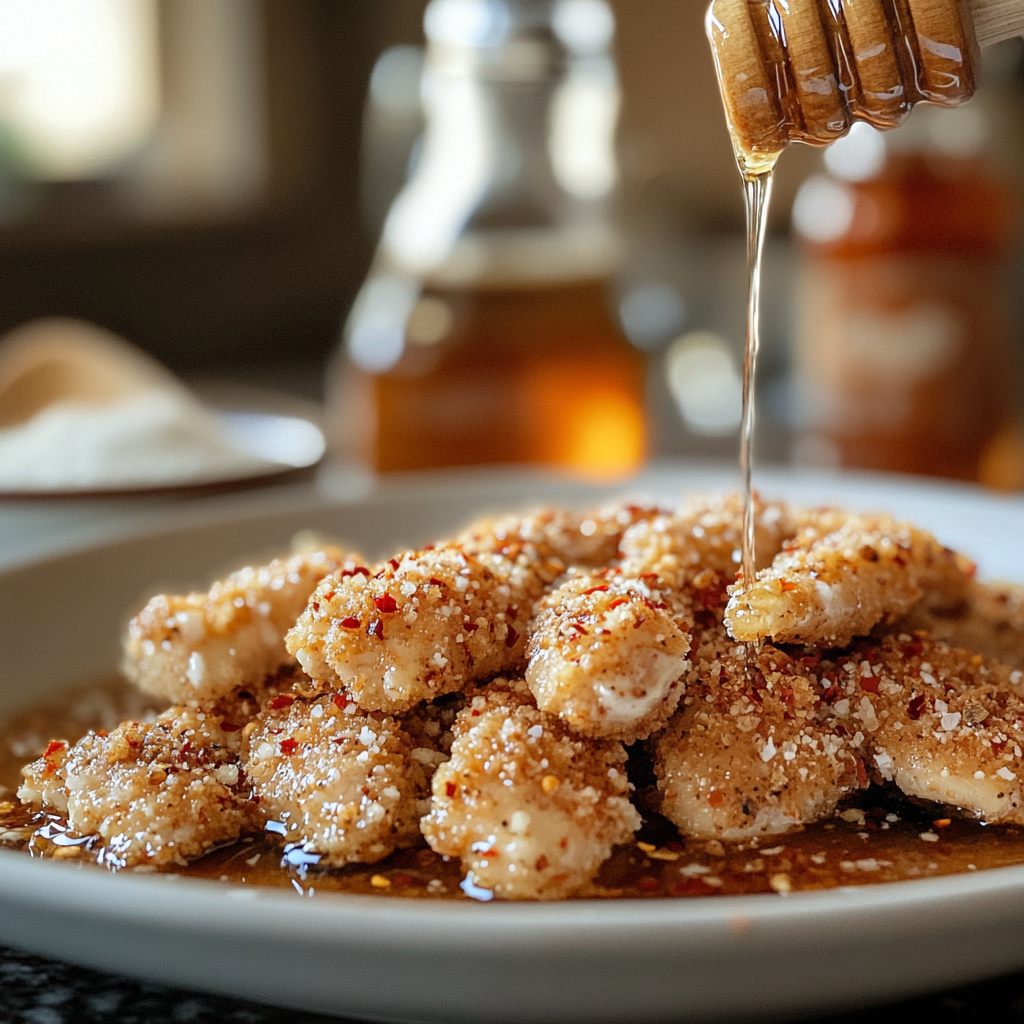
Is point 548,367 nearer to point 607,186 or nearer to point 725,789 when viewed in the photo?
point 607,186

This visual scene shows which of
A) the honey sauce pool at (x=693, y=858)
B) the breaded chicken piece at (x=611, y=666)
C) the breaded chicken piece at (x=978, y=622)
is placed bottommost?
the honey sauce pool at (x=693, y=858)

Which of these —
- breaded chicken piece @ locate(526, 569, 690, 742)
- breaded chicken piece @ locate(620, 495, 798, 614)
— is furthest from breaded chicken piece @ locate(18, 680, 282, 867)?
breaded chicken piece @ locate(620, 495, 798, 614)

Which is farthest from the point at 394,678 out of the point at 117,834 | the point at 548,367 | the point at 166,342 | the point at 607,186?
the point at 166,342

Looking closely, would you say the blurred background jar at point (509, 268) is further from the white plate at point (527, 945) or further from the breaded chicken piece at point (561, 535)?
the white plate at point (527, 945)

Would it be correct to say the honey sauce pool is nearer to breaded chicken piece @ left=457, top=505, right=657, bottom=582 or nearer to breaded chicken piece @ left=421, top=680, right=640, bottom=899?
breaded chicken piece @ left=421, top=680, right=640, bottom=899

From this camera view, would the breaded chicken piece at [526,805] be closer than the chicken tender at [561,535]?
Yes

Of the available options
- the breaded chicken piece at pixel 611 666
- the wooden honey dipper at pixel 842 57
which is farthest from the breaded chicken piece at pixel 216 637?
the wooden honey dipper at pixel 842 57
